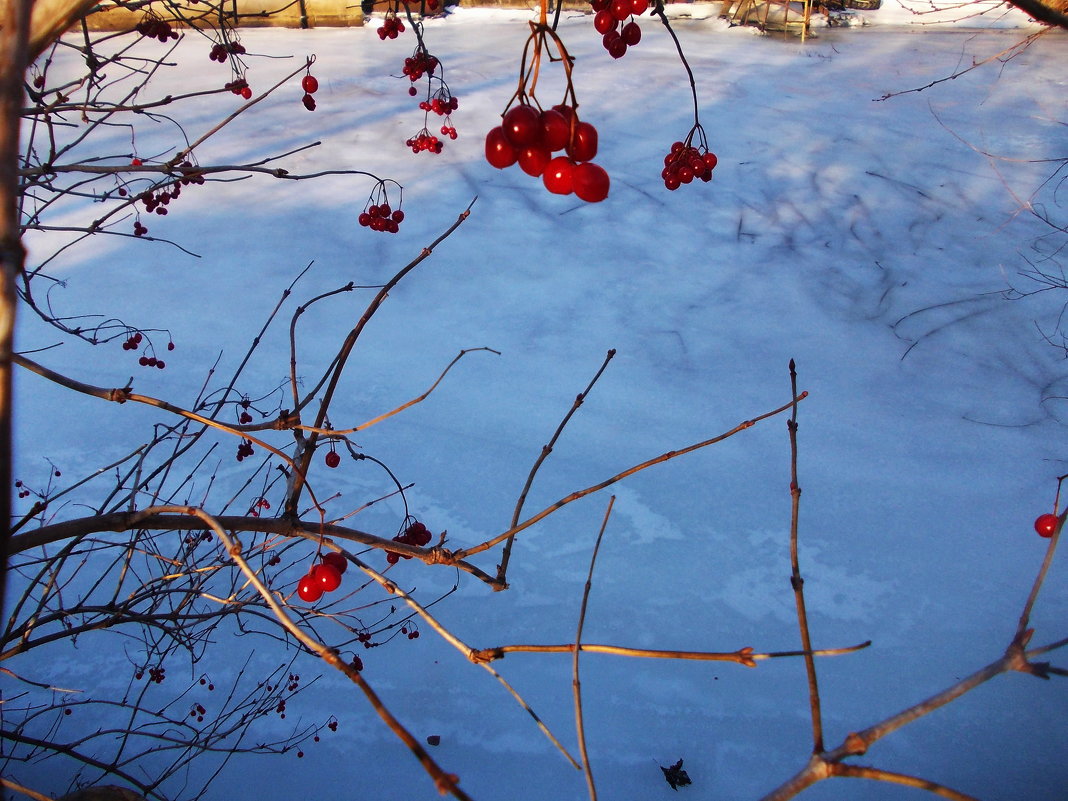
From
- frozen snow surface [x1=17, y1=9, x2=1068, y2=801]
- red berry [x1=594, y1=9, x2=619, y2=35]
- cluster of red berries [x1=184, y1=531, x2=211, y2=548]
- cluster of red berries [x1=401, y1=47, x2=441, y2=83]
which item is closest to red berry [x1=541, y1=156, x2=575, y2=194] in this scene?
red berry [x1=594, y1=9, x2=619, y2=35]

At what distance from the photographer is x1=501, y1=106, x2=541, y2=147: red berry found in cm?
100

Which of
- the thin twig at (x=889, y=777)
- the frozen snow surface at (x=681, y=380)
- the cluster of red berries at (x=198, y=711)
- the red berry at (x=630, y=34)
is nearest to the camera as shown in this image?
the thin twig at (x=889, y=777)

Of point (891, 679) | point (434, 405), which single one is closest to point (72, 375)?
point (434, 405)

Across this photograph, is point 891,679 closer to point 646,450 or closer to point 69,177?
point 646,450

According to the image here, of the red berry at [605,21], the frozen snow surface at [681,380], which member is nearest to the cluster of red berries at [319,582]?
the red berry at [605,21]

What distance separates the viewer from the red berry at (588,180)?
1.04 m

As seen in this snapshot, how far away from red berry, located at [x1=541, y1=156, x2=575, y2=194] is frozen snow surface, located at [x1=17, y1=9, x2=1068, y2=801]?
266cm

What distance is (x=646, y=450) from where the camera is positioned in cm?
462

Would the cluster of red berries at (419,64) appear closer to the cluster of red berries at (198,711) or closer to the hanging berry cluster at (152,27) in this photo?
the hanging berry cluster at (152,27)

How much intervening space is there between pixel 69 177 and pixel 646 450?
19.3 feet

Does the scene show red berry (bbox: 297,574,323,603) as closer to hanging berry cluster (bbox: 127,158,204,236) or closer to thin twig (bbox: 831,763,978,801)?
hanging berry cluster (bbox: 127,158,204,236)

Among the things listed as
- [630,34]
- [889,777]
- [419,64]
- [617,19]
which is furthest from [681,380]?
[889,777]

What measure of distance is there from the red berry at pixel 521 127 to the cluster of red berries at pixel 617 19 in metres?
0.40

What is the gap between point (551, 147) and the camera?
1.04 metres
